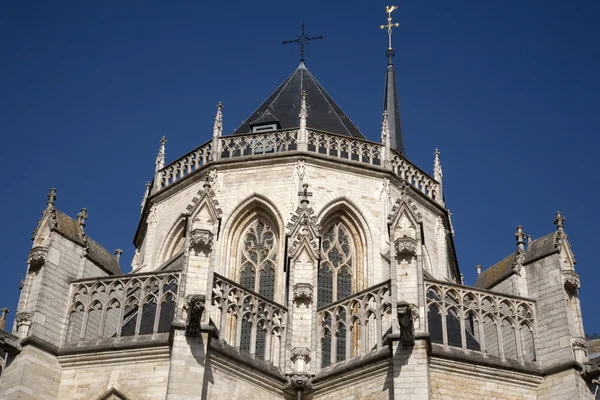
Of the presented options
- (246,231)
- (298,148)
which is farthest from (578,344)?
(298,148)

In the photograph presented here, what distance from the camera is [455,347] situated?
54.0 ft

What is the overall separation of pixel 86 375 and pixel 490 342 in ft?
23.8

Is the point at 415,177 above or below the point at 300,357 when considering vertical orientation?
above

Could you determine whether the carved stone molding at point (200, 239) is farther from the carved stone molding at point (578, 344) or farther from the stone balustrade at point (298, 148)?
the carved stone molding at point (578, 344)

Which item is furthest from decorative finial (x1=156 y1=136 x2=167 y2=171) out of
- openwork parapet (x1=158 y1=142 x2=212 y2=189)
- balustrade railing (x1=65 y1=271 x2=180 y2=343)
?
balustrade railing (x1=65 y1=271 x2=180 y2=343)

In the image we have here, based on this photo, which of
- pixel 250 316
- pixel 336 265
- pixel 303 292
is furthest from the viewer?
pixel 336 265

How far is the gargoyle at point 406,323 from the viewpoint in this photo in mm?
14992

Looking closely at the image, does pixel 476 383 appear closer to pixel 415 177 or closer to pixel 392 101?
pixel 415 177

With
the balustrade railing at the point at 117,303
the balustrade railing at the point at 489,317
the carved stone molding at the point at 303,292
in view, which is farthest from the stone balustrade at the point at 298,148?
the balustrade railing at the point at 489,317

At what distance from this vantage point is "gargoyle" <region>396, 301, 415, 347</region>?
1499 cm

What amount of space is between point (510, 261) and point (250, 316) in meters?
5.14

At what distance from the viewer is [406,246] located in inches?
645

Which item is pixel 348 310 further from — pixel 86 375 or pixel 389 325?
pixel 86 375

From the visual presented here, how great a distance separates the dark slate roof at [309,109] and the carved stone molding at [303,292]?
23.2ft
